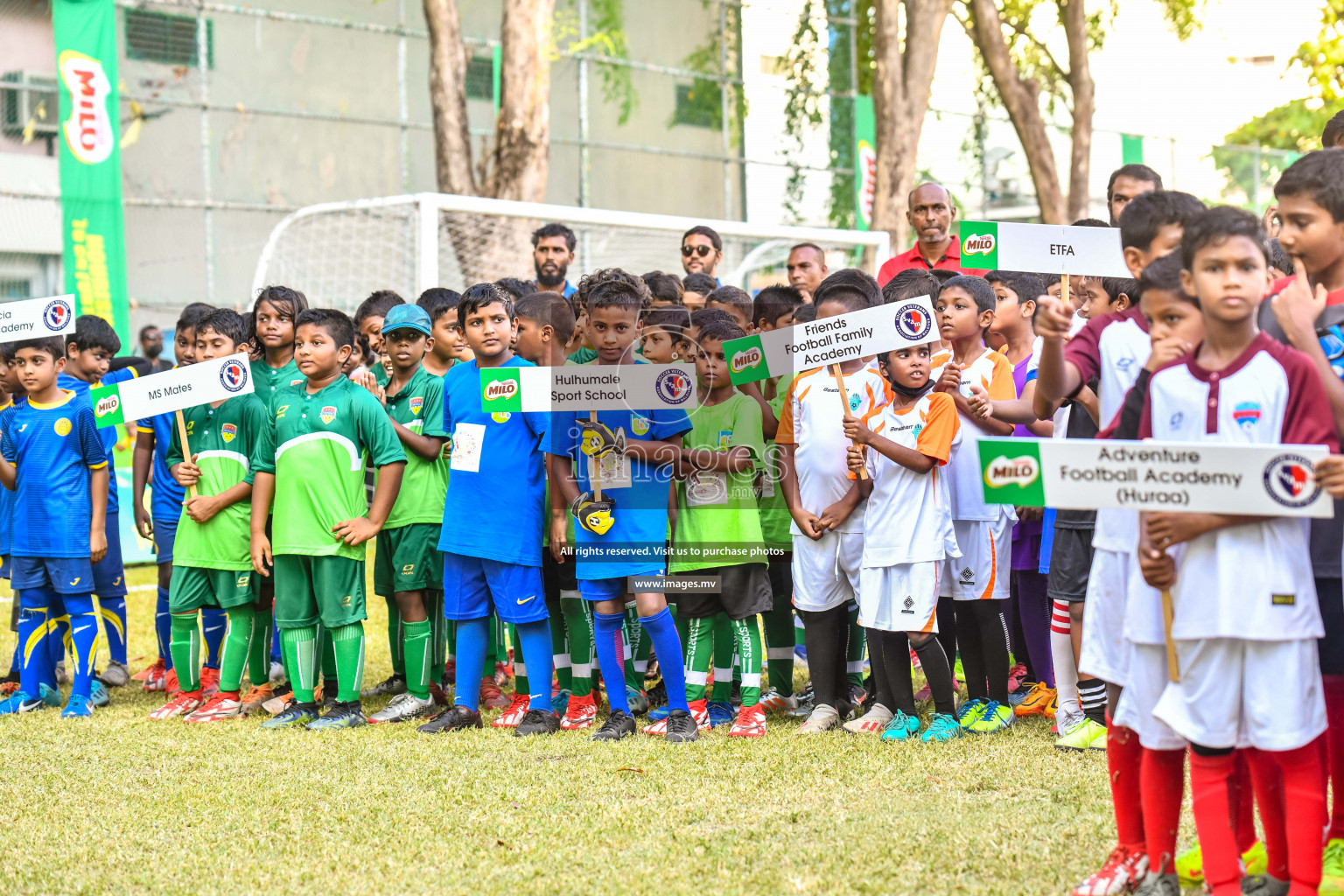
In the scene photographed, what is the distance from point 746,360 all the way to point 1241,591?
2.53m

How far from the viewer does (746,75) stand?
19.1 m

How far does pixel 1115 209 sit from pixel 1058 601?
176 centimetres

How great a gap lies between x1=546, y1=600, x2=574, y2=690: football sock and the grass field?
25.1 inches

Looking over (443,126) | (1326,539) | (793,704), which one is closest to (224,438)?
(793,704)

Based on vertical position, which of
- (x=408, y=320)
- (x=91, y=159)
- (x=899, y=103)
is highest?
(x=899, y=103)

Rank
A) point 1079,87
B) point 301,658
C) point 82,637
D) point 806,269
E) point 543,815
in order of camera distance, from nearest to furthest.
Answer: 1. point 543,815
2. point 301,658
3. point 82,637
4. point 806,269
5. point 1079,87

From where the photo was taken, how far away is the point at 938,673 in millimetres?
4848

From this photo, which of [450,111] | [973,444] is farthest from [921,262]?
[450,111]

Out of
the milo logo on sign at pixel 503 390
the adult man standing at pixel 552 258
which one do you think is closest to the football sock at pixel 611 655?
the milo logo on sign at pixel 503 390

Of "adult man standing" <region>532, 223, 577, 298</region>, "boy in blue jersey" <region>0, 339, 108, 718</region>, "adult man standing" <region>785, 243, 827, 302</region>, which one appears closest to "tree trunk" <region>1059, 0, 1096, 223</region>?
"adult man standing" <region>785, 243, 827, 302</region>

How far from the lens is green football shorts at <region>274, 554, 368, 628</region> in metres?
5.46

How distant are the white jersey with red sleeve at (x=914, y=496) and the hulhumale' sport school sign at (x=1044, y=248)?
0.56 meters

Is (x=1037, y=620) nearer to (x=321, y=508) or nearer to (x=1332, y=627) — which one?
(x=1332, y=627)

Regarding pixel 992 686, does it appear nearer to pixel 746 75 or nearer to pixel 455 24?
pixel 455 24
